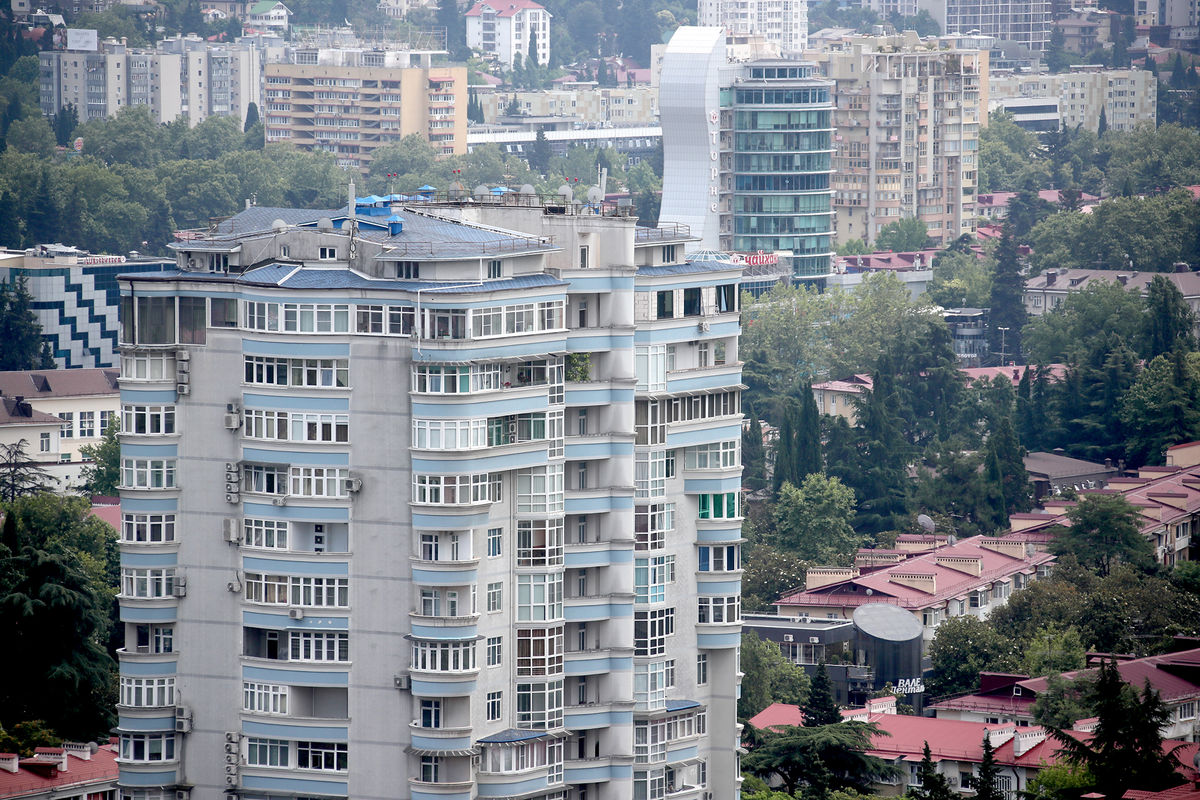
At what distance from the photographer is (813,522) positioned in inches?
5591

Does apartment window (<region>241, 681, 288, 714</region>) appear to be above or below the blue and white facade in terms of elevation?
below

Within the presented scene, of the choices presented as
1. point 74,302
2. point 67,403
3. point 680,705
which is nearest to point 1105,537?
point 680,705

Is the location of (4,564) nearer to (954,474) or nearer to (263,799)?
(263,799)

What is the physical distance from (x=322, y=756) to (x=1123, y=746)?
1023 inches

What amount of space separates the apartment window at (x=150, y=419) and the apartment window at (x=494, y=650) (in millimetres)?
10728

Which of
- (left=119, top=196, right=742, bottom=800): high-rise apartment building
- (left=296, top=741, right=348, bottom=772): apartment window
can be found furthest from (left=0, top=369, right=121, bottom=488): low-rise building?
(left=296, top=741, right=348, bottom=772): apartment window

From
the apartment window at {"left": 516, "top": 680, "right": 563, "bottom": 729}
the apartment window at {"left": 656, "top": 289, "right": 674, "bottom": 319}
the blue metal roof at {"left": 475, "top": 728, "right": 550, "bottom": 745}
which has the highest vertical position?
the apartment window at {"left": 656, "top": 289, "right": 674, "bottom": 319}

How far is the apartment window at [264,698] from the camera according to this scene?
7875cm

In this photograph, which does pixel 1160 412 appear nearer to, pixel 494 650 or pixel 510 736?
pixel 494 650

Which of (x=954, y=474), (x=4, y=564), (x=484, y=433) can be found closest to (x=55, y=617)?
(x=4, y=564)

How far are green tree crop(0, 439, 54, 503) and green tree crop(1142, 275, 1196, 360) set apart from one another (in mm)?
70763

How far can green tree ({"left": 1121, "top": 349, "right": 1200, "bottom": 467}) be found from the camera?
541ft

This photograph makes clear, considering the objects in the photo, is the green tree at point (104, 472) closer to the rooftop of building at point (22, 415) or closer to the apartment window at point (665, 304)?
the rooftop of building at point (22, 415)

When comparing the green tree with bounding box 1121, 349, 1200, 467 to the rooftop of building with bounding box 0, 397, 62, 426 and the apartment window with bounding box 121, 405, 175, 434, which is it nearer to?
the rooftop of building with bounding box 0, 397, 62, 426
